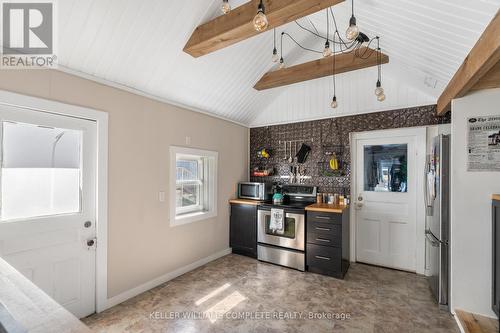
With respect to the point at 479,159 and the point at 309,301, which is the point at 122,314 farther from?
the point at 479,159

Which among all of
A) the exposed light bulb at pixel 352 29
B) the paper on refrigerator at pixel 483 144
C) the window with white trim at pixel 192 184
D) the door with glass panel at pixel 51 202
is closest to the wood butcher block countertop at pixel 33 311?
the door with glass panel at pixel 51 202

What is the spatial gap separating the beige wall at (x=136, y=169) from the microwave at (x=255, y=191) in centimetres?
101

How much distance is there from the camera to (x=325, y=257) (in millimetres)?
3359

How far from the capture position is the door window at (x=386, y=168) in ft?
11.7

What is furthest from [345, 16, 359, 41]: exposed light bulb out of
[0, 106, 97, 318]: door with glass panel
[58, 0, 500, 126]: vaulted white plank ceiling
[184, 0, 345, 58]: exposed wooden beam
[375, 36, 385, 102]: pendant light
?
[0, 106, 97, 318]: door with glass panel

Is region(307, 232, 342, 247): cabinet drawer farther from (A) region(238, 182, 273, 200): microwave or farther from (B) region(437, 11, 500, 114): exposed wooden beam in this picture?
(B) region(437, 11, 500, 114): exposed wooden beam

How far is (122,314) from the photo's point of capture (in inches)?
96.0

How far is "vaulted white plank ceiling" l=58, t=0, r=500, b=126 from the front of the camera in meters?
1.88

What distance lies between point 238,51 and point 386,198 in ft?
10.1

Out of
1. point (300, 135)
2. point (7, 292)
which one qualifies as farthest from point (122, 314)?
point (300, 135)

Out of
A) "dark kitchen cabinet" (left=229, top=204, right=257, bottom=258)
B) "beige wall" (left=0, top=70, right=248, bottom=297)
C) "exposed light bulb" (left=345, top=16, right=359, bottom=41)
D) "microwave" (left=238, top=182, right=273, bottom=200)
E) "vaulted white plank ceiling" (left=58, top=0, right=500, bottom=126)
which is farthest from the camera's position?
"microwave" (left=238, top=182, right=273, bottom=200)

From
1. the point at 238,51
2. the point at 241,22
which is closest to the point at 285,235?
the point at 238,51

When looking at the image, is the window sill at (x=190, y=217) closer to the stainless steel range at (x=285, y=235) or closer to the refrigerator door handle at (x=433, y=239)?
the stainless steel range at (x=285, y=235)

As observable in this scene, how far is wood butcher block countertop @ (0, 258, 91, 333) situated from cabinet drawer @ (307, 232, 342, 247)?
3.17 metres
